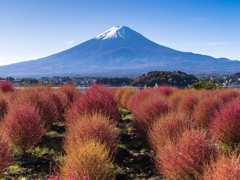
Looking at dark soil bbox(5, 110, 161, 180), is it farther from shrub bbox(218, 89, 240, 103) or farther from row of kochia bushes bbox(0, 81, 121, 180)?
shrub bbox(218, 89, 240, 103)

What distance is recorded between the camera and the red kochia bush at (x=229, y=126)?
584cm

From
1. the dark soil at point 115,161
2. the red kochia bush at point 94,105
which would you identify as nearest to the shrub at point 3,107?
the dark soil at point 115,161

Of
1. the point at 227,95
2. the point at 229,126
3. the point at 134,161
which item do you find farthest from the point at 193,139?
the point at 227,95

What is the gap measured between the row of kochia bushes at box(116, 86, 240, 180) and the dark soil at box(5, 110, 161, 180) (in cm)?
33

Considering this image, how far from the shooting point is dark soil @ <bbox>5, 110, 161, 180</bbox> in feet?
15.8

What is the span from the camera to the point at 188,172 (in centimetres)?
368

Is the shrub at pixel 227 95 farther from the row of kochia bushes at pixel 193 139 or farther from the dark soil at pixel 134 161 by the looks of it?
the dark soil at pixel 134 161

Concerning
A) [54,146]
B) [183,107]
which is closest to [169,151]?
[54,146]

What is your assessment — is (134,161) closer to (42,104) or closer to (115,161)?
(115,161)

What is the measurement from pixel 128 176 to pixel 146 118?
8.23ft

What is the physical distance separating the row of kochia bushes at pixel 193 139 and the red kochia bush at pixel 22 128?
131 inches

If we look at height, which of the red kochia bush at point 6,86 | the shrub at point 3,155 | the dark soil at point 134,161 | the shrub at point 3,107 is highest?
the red kochia bush at point 6,86

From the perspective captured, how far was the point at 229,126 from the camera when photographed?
19.4 feet

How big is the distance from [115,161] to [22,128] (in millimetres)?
2806
